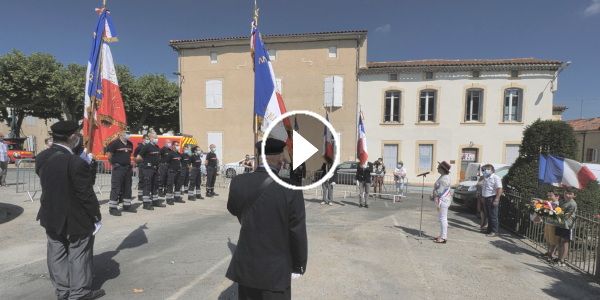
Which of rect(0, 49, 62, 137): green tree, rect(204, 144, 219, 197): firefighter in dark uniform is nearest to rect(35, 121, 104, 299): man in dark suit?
rect(204, 144, 219, 197): firefighter in dark uniform

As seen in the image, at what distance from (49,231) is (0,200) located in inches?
301

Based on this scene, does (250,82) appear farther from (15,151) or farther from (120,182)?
(15,151)

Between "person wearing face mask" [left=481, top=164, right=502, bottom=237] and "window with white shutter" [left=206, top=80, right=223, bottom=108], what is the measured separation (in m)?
18.6

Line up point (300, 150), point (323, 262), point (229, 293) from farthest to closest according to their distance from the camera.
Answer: point (323, 262)
point (229, 293)
point (300, 150)

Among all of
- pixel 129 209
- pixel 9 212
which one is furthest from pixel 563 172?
pixel 9 212

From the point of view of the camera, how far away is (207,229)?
21.4 feet

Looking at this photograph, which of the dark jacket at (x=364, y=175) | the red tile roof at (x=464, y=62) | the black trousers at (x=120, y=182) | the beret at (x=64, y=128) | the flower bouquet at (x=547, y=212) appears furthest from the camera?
the red tile roof at (x=464, y=62)

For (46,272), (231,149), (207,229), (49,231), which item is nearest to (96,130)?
(49,231)

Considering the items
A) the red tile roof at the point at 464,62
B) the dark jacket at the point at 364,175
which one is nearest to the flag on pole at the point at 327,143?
the dark jacket at the point at 364,175

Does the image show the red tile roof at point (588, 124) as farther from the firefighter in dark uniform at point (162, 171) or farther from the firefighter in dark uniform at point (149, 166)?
the firefighter in dark uniform at point (149, 166)

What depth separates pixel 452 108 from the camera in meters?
19.5

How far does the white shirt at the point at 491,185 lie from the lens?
689 centimetres

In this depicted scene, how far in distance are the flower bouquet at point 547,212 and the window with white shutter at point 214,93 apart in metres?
19.9

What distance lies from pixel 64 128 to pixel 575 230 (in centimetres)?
823
